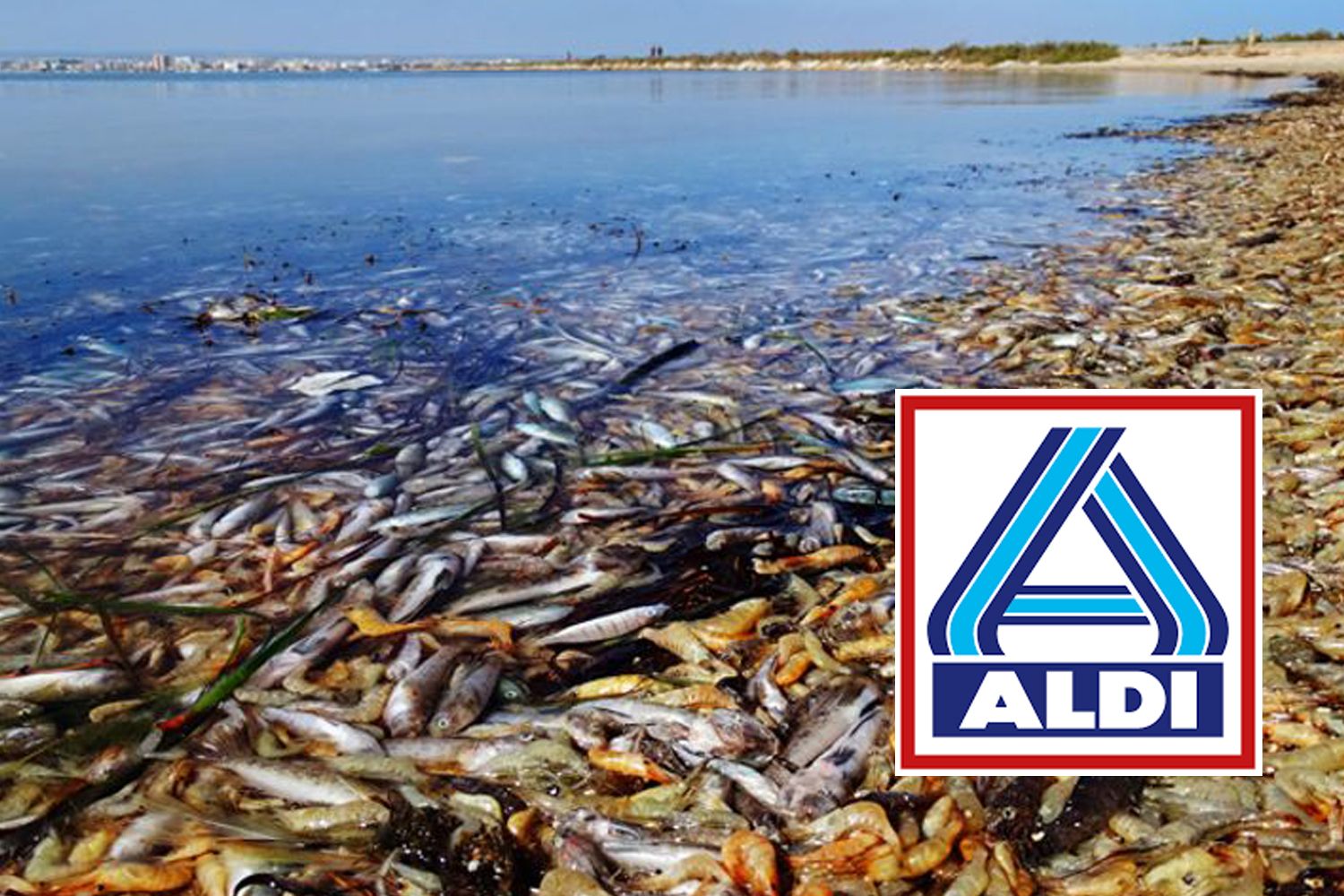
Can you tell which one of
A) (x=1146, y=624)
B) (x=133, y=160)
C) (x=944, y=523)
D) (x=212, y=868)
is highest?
(x=133, y=160)

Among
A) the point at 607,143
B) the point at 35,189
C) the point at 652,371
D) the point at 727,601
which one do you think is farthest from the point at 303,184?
the point at 727,601

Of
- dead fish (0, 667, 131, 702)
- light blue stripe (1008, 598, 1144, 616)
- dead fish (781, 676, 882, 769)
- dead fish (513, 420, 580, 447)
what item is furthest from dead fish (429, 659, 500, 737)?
dead fish (513, 420, 580, 447)

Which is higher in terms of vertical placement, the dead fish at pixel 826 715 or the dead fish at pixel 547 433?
the dead fish at pixel 547 433

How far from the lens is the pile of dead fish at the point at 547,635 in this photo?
273cm

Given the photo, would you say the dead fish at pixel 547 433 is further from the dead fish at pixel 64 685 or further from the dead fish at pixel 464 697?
the dead fish at pixel 64 685

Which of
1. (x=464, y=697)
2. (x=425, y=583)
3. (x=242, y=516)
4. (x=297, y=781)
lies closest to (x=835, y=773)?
(x=464, y=697)

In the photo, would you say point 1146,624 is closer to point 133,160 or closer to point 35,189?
point 35,189

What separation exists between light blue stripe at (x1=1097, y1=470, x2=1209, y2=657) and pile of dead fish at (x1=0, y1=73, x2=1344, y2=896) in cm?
40

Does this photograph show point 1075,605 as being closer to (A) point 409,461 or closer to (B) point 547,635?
(B) point 547,635

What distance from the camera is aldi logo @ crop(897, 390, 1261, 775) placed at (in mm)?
2906

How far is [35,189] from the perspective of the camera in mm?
15758

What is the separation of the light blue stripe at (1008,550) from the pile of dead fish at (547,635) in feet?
1.32

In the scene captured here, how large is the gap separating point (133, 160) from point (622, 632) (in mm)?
19970

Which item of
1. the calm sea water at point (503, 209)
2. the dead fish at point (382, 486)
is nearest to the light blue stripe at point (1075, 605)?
the dead fish at point (382, 486)
